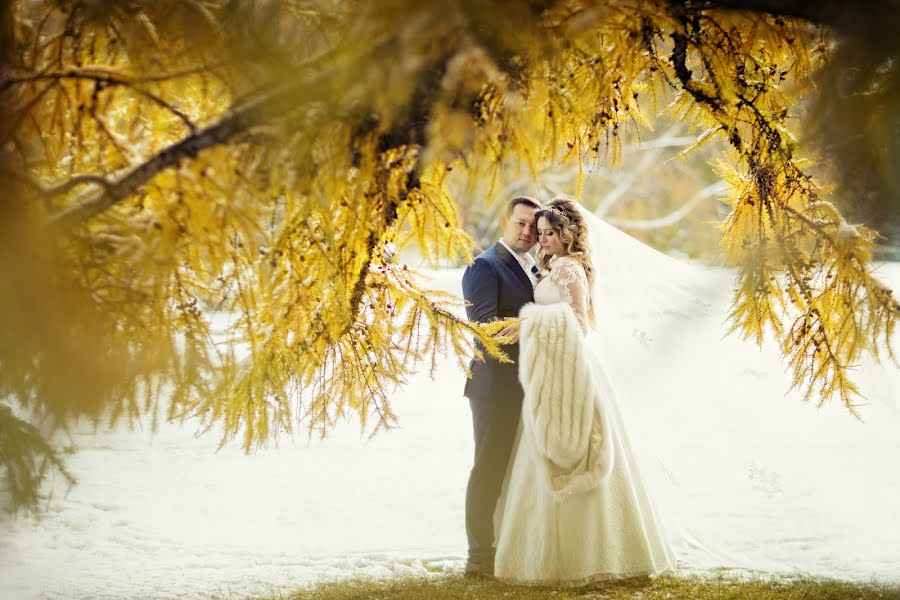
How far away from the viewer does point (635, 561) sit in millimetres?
3291

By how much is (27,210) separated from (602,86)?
1.40 metres

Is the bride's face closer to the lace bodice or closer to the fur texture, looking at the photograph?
the lace bodice

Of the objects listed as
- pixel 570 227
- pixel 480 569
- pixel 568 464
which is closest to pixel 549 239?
pixel 570 227

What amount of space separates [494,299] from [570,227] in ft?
1.55

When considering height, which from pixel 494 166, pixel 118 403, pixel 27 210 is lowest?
pixel 118 403

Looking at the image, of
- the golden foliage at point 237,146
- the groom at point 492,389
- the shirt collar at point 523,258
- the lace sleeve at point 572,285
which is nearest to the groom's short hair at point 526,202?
the groom at point 492,389

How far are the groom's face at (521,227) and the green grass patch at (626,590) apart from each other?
1460 mm

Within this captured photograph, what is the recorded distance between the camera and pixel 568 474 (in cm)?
323

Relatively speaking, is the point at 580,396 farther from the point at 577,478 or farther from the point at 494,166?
the point at 494,166

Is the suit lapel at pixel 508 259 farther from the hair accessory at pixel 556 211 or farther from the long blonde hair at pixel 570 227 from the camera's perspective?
the hair accessory at pixel 556 211

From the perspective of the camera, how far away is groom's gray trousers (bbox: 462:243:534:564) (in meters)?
3.36

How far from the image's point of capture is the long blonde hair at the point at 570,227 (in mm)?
3422

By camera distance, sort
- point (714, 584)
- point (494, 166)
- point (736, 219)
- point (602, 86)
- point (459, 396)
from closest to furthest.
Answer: point (494, 166) → point (602, 86) → point (736, 219) → point (714, 584) → point (459, 396)

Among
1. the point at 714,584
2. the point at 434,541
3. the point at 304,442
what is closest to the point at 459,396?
the point at 304,442
